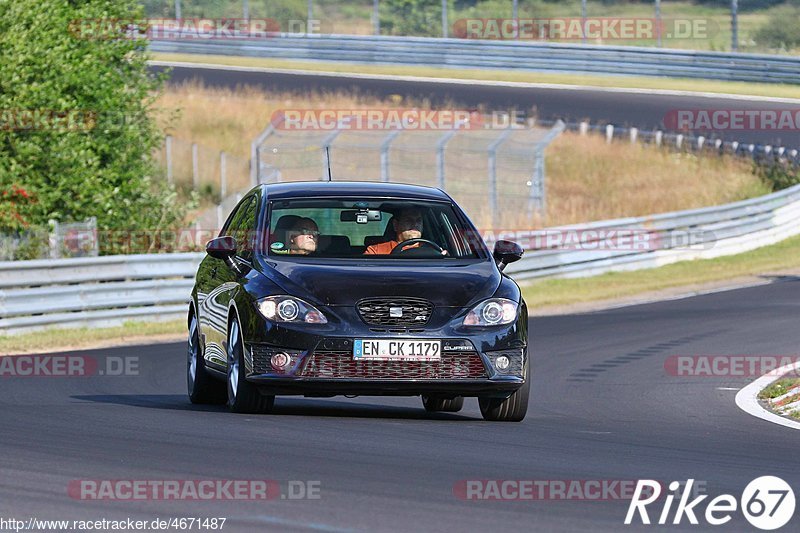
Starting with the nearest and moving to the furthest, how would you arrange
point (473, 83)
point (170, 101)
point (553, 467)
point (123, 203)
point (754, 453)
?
point (553, 467), point (754, 453), point (123, 203), point (170, 101), point (473, 83)

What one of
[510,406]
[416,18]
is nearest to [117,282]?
[510,406]

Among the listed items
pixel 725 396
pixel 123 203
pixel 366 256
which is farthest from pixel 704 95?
pixel 366 256

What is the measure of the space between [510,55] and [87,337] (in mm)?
29350

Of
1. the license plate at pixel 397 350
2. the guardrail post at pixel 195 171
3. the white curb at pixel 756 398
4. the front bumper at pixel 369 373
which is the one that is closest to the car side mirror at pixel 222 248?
the front bumper at pixel 369 373

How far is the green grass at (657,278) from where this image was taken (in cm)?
2527

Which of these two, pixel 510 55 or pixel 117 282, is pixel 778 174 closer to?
pixel 510 55

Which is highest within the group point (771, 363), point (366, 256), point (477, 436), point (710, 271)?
point (366, 256)

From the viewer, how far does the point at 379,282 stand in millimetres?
10367

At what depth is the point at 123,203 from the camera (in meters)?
26.4

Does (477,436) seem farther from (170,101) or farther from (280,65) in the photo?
(280,65)

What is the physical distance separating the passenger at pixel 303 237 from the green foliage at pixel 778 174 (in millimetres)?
26375

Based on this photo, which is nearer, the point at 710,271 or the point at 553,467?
the point at 553,467

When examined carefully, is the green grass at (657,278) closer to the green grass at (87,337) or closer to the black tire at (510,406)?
the green grass at (87,337)

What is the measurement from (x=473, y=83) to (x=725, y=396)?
33662 millimetres
